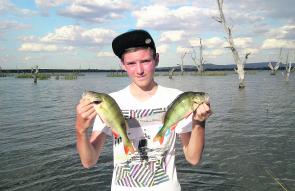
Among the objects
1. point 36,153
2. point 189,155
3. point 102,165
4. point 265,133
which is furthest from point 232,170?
point 189,155

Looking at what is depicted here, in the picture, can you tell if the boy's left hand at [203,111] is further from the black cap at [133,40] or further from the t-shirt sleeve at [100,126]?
the t-shirt sleeve at [100,126]

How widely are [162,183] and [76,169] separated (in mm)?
8739

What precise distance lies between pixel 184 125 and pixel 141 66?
0.75 metres

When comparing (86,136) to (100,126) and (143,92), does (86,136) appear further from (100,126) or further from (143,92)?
(143,92)

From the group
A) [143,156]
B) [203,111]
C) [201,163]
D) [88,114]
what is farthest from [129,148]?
[201,163]

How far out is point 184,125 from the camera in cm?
365

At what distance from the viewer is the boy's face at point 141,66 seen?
3.56 m

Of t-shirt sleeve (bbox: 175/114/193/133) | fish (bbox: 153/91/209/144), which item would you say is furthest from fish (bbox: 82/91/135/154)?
t-shirt sleeve (bbox: 175/114/193/133)

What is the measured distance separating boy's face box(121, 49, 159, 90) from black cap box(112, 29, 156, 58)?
0.06 m

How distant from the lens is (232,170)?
11.2 meters

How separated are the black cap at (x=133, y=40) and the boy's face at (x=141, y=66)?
0.21 ft

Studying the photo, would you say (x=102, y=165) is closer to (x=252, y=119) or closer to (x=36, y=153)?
(x=36, y=153)

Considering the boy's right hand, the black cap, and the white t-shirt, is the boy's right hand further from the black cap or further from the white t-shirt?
the black cap

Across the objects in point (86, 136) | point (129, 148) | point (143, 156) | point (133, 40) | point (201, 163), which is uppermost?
point (133, 40)
